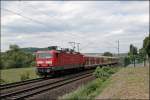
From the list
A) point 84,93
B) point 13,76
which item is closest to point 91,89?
point 84,93

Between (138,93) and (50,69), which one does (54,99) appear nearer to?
(138,93)

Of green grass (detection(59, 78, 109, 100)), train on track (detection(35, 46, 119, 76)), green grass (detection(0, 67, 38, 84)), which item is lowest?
green grass (detection(0, 67, 38, 84))

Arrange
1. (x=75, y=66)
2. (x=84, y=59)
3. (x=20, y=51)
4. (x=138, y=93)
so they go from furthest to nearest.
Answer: (x=20, y=51)
(x=84, y=59)
(x=75, y=66)
(x=138, y=93)

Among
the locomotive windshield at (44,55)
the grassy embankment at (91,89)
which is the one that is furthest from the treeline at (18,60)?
the grassy embankment at (91,89)

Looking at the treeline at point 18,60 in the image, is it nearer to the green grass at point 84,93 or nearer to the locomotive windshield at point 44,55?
the locomotive windshield at point 44,55

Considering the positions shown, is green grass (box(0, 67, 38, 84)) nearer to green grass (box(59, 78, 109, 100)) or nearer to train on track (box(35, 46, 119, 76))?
train on track (box(35, 46, 119, 76))

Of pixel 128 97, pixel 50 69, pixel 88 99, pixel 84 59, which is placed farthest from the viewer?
pixel 84 59

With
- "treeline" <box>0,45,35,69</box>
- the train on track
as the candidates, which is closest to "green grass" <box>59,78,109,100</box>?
the train on track

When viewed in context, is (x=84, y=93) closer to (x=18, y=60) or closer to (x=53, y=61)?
(x=53, y=61)

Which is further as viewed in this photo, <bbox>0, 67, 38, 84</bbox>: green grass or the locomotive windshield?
<bbox>0, 67, 38, 84</bbox>: green grass

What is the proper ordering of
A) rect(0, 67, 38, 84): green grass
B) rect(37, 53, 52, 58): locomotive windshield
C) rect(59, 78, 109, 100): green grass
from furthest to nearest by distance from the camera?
rect(0, 67, 38, 84): green grass, rect(37, 53, 52, 58): locomotive windshield, rect(59, 78, 109, 100): green grass

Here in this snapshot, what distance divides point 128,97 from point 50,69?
19756mm

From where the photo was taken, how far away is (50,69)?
3422 cm

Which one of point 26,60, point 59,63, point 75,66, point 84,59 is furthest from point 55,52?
point 26,60
